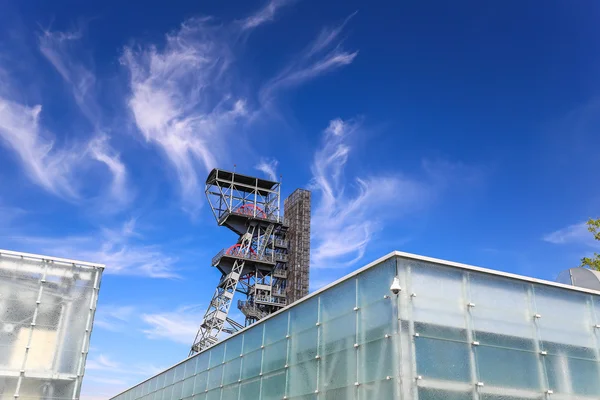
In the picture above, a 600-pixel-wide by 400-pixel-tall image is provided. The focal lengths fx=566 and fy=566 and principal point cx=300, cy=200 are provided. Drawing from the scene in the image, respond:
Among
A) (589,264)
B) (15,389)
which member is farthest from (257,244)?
(15,389)

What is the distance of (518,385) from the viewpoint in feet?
47.0

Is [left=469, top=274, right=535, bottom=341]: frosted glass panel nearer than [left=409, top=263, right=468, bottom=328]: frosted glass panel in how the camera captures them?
No

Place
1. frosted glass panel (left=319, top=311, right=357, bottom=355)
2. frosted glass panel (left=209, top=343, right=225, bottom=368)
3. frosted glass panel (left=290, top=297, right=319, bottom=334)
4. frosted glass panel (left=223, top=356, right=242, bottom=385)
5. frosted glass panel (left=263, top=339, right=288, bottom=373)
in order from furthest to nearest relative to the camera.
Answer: frosted glass panel (left=209, top=343, right=225, bottom=368)
frosted glass panel (left=223, top=356, right=242, bottom=385)
frosted glass panel (left=263, top=339, right=288, bottom=373)
frosted glass panel (left=290, top=297, right=319, bottom=334)
frosted glass panel (left=319, top=311, right=357, bottom=355)

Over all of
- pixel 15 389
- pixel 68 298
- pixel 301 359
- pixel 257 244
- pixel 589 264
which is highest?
pixel 257 244

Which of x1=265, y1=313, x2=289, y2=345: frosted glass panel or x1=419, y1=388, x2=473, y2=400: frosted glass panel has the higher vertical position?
x1=265, y1=313, x2=289, y2=345: frosted glass panel

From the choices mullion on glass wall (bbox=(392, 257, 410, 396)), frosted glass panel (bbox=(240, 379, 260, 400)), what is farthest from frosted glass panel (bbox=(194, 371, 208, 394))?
mullion on glass wall (bbox=(392, 257, 410, 396))

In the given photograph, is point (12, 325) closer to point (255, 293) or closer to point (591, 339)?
point (591, 339)

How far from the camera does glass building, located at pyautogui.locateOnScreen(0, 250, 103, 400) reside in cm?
1700

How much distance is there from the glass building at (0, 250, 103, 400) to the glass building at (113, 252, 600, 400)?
6.48 meters

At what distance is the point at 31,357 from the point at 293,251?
1863 inches

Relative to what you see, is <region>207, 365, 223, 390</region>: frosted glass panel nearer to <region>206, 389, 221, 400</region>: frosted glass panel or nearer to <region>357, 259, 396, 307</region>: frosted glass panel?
<region>206, 389, 221, 400</region>: frosted glass panel

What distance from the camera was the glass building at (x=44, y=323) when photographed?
1700 cm

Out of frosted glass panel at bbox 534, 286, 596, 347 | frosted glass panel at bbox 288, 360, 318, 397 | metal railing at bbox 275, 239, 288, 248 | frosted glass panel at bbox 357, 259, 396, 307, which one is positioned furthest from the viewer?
metal railing at bbox 275, 239, 288, 248

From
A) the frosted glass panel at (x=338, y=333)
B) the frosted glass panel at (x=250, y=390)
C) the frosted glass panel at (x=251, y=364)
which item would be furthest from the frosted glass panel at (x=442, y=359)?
the frosted glass panel at (x=251, y=364)
